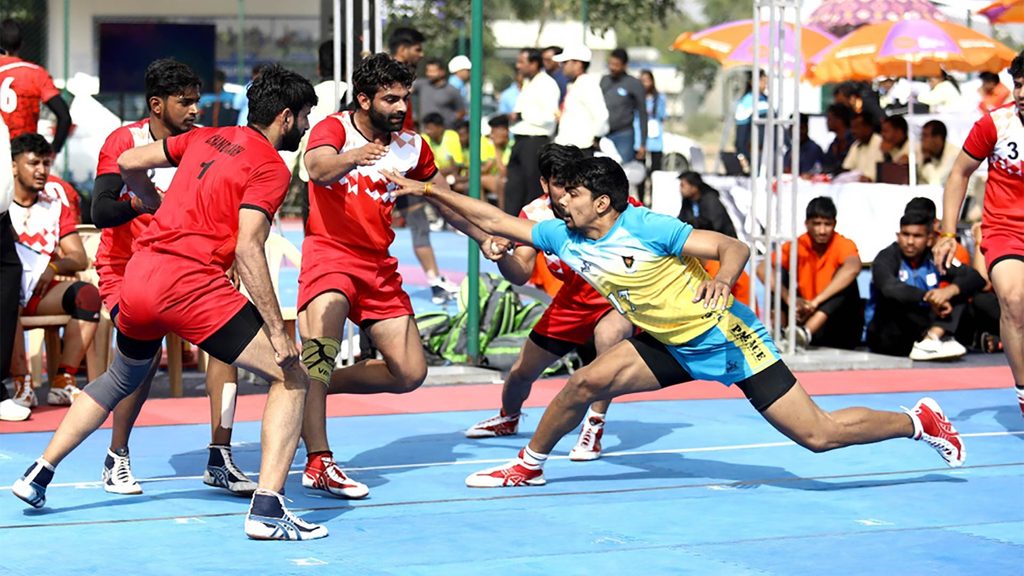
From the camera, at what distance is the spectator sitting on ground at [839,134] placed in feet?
63.3

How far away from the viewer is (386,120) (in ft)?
24.2

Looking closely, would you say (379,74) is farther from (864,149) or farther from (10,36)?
(864,149)

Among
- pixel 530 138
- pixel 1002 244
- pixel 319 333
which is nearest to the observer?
pixel 319 333

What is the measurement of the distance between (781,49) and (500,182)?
10094 millimetres

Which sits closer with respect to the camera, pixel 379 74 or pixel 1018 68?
pixel 379 74

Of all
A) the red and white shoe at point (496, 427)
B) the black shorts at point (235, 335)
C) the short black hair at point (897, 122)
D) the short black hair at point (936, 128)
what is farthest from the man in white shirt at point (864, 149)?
the black shorts at point (235, 335)

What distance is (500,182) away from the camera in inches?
842

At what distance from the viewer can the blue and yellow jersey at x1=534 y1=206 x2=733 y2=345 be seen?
23.1 ft

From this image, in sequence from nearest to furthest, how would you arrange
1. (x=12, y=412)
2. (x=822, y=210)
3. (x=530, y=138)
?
(x=12, y=412), (x=822, y=210), (x=530, y=138)

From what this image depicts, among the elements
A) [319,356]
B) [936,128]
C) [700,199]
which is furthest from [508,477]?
[936,128]

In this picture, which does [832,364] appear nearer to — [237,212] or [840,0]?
[237,212]

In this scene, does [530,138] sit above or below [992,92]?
below

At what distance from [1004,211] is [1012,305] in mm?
538

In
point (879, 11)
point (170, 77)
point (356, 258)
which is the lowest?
point (356, 258)
